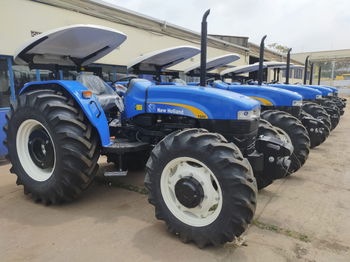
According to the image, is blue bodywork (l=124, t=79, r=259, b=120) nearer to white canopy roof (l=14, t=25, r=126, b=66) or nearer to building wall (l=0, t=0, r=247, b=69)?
white canopy roof (l=14, t=25, r=126, b=66)

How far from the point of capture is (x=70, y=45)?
3.46 m

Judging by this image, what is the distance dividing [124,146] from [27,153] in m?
1.30

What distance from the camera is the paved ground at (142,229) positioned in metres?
2.39

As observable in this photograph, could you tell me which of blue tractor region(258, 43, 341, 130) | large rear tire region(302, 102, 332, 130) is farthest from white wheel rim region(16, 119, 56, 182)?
large rear tire region(302, 102, 332, 130)

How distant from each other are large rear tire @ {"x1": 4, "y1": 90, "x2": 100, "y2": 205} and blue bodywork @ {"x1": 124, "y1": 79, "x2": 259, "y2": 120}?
0.69 metres

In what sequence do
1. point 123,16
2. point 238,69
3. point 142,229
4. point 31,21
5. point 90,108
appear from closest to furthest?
point 142,229 → point 90,108 → point 31,21 → point 238,69 → point 123,16

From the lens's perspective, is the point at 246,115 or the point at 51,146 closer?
the point at 246,115

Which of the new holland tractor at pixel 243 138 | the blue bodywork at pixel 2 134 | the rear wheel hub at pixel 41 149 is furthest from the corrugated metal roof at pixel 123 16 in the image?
the rear wheel hub at pixel 41 149

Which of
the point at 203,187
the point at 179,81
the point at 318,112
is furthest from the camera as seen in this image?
the point at 318,112

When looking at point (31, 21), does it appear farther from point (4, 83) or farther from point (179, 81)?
point (179, 81)

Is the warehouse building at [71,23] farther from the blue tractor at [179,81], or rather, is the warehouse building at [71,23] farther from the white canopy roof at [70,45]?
the blue tractor at [179,81]

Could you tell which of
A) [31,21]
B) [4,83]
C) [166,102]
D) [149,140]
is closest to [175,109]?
[166,102]

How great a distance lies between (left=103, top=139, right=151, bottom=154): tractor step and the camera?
319cm

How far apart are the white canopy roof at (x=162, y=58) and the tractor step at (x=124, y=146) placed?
3.55 feet
